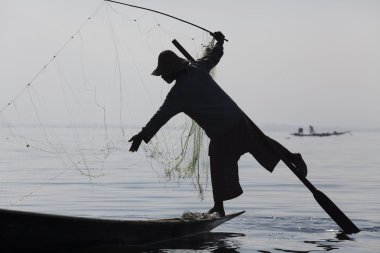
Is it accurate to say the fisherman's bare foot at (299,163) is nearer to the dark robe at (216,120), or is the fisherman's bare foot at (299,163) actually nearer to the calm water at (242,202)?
the dark robe at (216,120)

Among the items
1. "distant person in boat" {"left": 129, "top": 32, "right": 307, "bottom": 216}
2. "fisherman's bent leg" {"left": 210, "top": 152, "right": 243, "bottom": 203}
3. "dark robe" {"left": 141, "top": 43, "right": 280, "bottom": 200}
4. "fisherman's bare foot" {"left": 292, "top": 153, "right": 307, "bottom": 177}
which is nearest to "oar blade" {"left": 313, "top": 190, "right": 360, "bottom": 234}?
"fisherman's bare foot" {"left": 292, "top": 153, "right": 307, "bottom": 177}

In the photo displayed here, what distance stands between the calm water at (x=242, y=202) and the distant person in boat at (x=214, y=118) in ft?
3.20

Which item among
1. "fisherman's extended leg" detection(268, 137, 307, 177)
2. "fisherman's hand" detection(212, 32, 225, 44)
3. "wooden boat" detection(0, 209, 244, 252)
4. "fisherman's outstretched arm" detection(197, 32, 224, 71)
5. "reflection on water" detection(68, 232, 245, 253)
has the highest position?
"fisherman's hand" detection(212, 32, 225, 44)

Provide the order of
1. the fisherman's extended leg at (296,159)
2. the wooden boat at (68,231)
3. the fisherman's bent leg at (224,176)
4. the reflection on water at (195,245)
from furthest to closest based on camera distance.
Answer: the fisherman's extended leg at (296,159), the fisherman's bent leg at (224,176), the reflection on water at (195,245), the wooden boat at (68,231)

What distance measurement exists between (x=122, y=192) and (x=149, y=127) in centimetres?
946

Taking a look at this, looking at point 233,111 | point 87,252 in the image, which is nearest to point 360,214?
point 233,111

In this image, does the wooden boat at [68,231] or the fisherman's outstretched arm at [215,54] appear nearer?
the wooden boat at [68,231]

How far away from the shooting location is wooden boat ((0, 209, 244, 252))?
778 centimetres

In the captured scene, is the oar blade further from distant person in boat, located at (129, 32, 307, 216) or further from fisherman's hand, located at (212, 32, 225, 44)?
fisherman's hand, located at (212, 32, 225, 44)

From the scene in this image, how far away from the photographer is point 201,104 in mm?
9758

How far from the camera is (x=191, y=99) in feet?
31.8

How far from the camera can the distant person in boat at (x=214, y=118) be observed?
31.4ft

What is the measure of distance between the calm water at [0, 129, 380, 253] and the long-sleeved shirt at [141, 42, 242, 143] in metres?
1.50

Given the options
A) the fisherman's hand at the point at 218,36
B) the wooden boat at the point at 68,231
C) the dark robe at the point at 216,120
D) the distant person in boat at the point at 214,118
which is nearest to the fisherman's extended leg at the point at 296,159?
the distant person in boat at the point at 214,118
